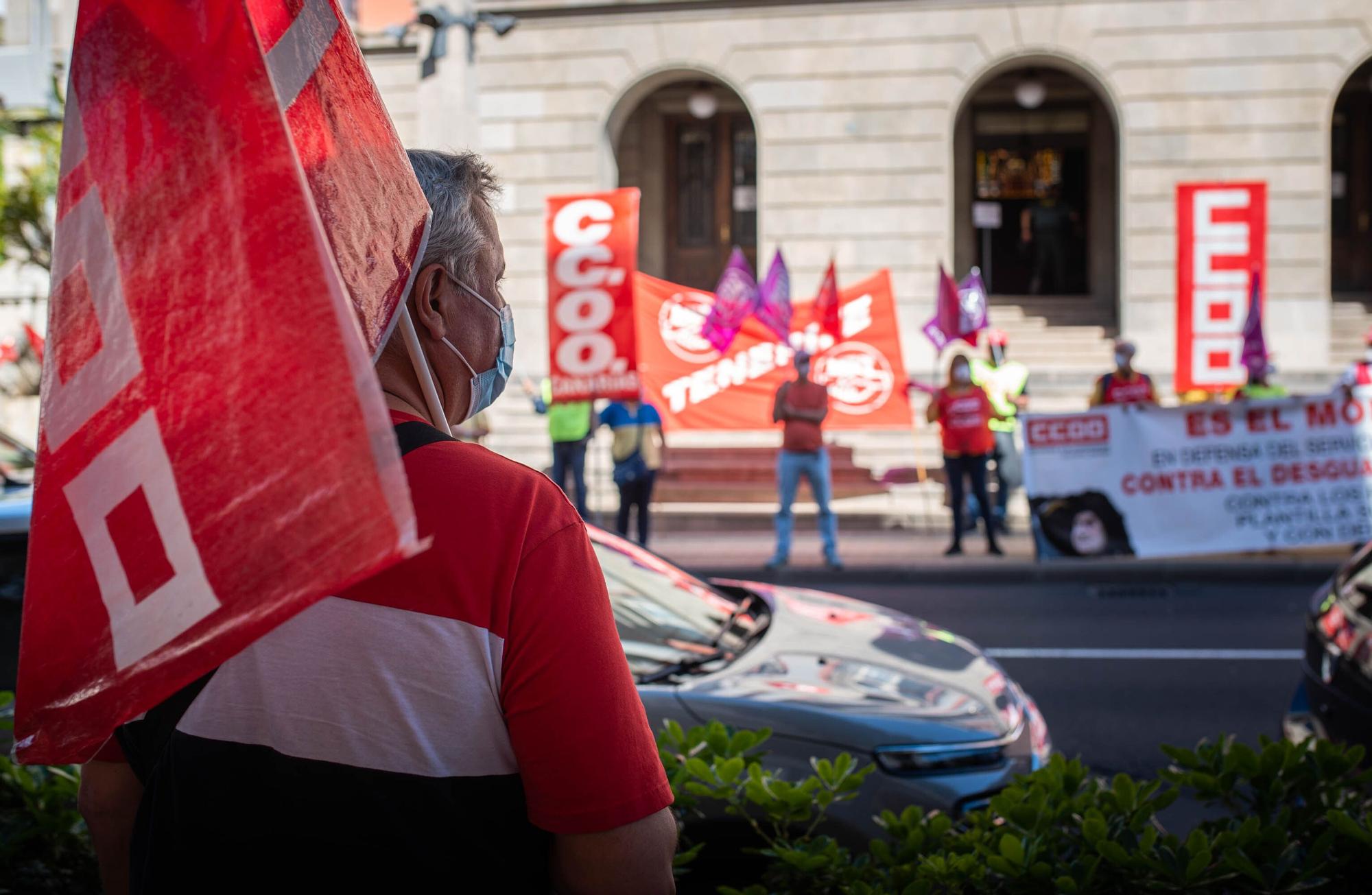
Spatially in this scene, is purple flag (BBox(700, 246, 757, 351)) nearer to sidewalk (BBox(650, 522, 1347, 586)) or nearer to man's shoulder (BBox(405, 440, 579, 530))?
sidewalk (BBox(650, 522, 1347, 586))

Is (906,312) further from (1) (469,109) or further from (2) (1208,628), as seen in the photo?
(2) (1208,628)

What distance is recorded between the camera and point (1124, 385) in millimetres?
12016

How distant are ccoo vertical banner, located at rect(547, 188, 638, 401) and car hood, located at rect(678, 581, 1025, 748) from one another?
6347 mm

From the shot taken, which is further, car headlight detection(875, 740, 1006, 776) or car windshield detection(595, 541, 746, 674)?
car windshield detection(595, 541, 746, 674)

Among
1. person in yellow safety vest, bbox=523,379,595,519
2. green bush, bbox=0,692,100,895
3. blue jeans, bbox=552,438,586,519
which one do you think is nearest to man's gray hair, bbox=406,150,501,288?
green bush, bbox=0,692,100,895

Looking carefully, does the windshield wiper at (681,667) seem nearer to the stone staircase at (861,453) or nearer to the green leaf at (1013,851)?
the green leaf at (1013,851)

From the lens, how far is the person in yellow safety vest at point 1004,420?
13.6 metres

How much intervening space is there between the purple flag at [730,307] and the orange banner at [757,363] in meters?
0.11

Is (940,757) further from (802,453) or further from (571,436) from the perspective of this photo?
(571,436)

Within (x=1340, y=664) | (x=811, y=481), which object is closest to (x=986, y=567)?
(x=811, y=481)

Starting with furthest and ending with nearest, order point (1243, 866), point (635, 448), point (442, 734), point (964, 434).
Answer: point (964, 434), point (635, 448), point (1243, 866), point (442, 734)

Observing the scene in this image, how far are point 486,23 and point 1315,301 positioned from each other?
468 inches

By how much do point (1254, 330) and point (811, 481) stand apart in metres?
4.26

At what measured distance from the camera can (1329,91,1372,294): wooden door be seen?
21922 millimetres
